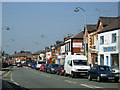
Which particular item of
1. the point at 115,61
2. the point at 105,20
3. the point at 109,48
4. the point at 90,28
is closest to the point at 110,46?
the point at 109,48

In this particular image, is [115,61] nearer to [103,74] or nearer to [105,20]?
[105,20]

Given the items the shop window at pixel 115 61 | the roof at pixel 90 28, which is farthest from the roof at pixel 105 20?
the shop window at pixel 115 61

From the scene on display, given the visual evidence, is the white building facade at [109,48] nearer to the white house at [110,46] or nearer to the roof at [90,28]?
the white house at [110,46]

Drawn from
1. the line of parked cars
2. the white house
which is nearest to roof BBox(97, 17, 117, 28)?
the white house

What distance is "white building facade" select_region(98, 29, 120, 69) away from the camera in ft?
123

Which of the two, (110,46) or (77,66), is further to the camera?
(110,46)

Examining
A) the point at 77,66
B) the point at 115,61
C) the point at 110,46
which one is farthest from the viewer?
the point at 110,46

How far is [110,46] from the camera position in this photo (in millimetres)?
39719

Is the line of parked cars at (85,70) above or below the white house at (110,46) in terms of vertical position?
below

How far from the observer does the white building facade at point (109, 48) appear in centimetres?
3762

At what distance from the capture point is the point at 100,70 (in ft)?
78.4

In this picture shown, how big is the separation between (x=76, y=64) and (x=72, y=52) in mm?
35787

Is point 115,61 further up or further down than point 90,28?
further down

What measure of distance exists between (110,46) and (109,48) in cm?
38
